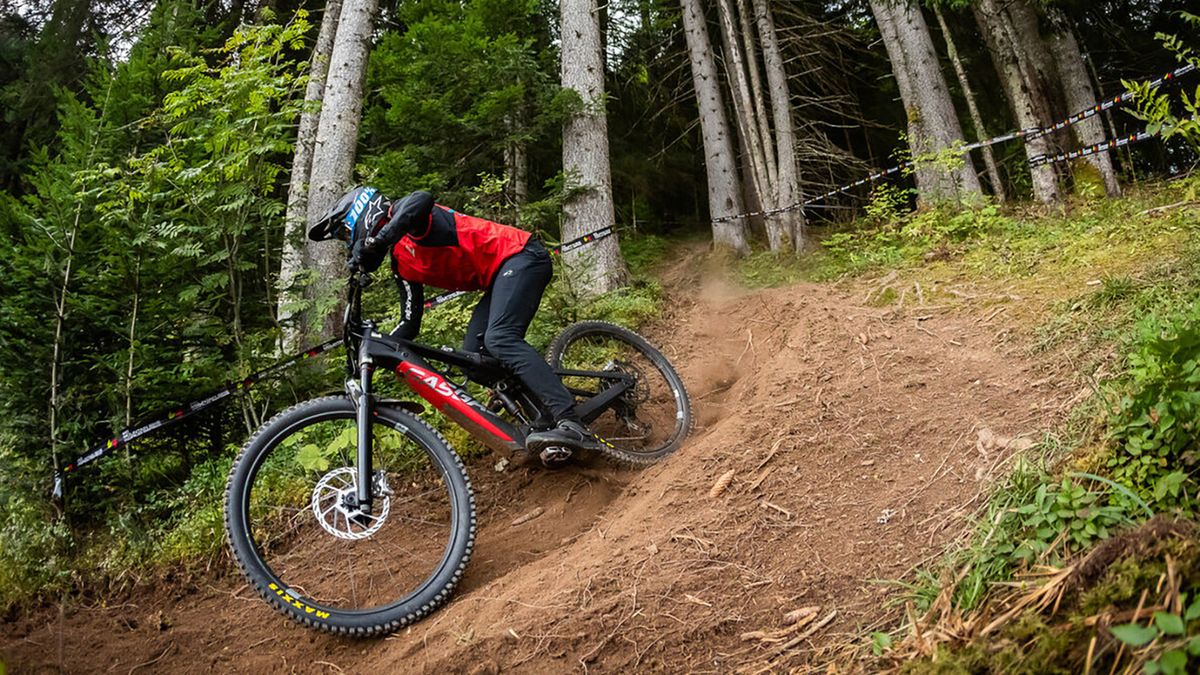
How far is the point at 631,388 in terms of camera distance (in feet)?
16.7

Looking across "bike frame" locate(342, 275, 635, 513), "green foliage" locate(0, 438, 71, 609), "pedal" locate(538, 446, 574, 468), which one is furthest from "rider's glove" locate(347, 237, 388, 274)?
"green foliage" locate(0, 438, 71, 609)

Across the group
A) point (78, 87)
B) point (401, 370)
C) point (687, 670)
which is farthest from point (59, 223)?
point (78, 87)

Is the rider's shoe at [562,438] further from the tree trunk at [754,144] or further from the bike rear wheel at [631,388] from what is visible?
the tree trunk at [754,144]

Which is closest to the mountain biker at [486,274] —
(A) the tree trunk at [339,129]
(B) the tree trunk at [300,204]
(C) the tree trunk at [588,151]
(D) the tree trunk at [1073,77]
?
(B) the tree trunk at [300,204]

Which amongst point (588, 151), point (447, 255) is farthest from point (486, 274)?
point (588, 151)

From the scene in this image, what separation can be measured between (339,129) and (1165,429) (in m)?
7.29

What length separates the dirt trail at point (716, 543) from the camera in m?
2.77

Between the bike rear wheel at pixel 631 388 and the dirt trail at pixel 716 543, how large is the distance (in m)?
0.34

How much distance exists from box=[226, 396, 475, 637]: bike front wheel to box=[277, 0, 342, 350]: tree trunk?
155 centimetres

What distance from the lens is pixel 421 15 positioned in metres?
10.6

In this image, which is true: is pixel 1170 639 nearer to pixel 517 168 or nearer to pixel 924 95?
pixel 517 168

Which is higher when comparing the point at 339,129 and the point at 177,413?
the point at 339,129

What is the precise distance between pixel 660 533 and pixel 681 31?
1250 cm

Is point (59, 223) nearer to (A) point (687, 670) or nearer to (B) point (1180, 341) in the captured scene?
(A) point (687, 670)
